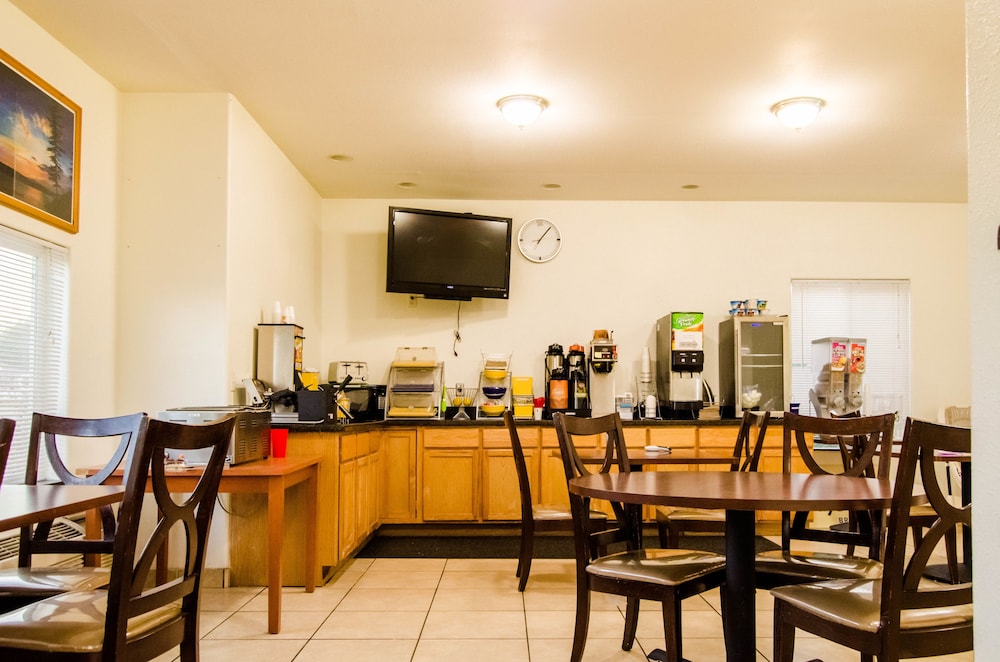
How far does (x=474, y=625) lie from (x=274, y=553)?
1.01 metres

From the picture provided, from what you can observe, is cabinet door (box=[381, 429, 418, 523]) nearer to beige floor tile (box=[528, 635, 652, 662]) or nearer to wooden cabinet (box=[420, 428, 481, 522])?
wooden cabinet (box=[420, 428, 481, 522])

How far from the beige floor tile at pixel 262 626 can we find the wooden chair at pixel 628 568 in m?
1.42

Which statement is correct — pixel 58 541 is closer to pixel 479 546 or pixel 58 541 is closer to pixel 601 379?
pixel 479 546

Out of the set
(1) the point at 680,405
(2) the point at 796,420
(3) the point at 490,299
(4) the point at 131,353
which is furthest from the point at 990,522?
(3) the point at 490,299

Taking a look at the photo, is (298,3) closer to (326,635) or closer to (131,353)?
(131,353)

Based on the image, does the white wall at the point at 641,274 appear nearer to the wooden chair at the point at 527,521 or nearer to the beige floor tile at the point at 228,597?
the wooden chair at the point at 527,521

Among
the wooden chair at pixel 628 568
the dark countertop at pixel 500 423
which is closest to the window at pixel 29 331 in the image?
the dark countertop at pixel 500 423

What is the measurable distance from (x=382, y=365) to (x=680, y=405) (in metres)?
2.60

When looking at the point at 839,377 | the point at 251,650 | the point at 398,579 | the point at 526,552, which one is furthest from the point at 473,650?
the point at 839,377

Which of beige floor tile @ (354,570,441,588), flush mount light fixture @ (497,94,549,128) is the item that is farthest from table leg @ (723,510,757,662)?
flush mount light fixture @ (497,94,549,128)

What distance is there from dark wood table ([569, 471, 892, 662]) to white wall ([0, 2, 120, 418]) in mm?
2854

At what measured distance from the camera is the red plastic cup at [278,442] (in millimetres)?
4266

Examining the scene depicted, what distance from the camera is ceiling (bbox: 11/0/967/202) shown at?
348 centimetres

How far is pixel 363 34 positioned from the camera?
368cm
